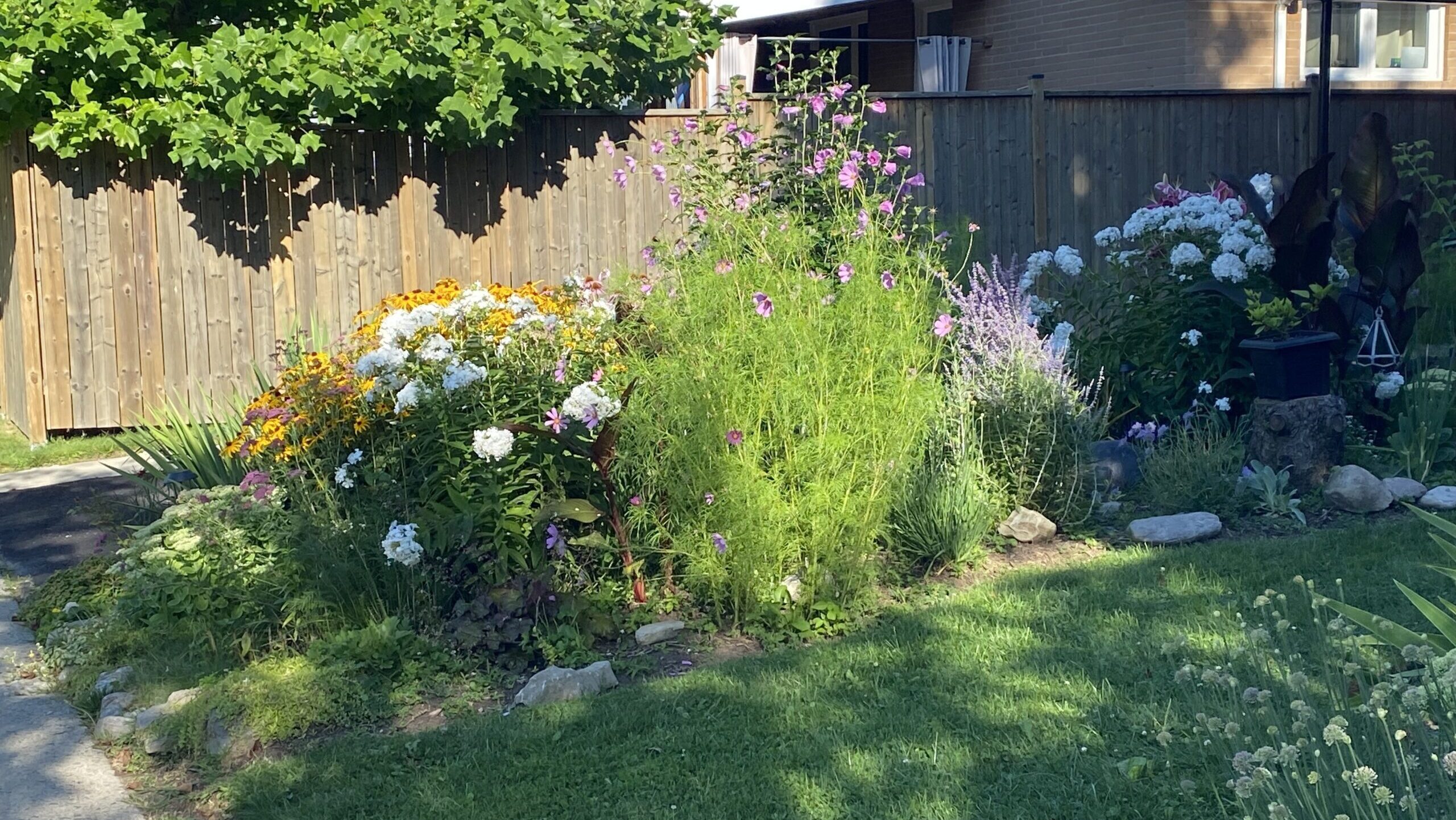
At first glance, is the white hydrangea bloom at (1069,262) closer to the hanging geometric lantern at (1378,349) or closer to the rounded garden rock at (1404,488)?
the hanging geometric lantern at (1378,349)

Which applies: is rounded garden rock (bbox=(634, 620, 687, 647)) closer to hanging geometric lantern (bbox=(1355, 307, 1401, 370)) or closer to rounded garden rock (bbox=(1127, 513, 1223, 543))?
rounded garden rock (bbox=(1127, 513, 1223, 543))

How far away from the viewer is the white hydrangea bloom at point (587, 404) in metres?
4.71

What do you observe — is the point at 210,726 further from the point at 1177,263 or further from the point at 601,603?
the point at 1177,263

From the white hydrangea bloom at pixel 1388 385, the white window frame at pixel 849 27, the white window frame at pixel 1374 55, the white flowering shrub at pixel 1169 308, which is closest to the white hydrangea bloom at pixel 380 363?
the white flowering shrub at pixel 1169 308

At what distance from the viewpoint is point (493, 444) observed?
4.61 meters

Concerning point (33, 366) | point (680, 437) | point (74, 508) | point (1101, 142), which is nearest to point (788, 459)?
point (680, 437)

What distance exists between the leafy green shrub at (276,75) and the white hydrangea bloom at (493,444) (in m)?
4.34

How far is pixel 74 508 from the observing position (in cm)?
716

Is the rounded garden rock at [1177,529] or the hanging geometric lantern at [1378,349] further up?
the hanging geometric lantern at [1378,349]

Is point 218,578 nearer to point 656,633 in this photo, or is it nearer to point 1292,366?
point 656,633

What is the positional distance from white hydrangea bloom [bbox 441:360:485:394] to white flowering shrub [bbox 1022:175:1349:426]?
10.1 feet

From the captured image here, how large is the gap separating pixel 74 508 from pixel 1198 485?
217 inches

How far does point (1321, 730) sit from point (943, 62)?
13.1 metres

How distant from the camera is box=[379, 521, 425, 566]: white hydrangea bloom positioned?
4559 mm
